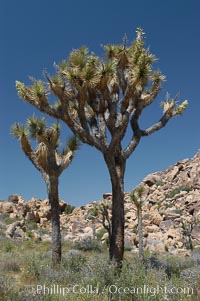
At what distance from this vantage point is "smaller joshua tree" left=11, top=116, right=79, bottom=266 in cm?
1152

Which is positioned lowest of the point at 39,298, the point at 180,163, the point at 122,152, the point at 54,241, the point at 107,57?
the point at 39,298

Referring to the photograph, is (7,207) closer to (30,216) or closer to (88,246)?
(30,216)

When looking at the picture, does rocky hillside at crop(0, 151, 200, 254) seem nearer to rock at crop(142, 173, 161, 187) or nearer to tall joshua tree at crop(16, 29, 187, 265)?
rock at crop(142, 173, 161, 187)

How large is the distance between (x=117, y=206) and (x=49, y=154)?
9.57 feet

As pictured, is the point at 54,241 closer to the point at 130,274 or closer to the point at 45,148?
the point at 45,148

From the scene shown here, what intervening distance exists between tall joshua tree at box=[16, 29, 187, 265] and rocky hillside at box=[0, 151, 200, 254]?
8881 millimetres

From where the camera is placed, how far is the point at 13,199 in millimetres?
33562

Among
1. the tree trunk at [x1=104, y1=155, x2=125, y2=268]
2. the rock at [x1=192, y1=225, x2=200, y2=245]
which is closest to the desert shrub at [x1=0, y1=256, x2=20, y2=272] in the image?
the tree trunk at [x1=104, y1=155, x2=125, y2=268]

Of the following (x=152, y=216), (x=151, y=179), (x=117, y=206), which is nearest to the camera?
(x=117, y=206)

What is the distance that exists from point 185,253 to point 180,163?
828 inches

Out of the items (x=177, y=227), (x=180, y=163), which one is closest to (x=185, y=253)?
(x=177, y=227)

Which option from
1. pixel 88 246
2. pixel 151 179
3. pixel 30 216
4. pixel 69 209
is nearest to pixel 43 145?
pixel 88 246

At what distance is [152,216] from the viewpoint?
93.6 ft

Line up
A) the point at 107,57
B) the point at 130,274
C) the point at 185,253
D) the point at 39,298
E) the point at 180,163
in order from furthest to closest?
the point at 180,163 → the point at 185,253 → the point at 107,57 → the point at 130,274 → the point at 39,298
